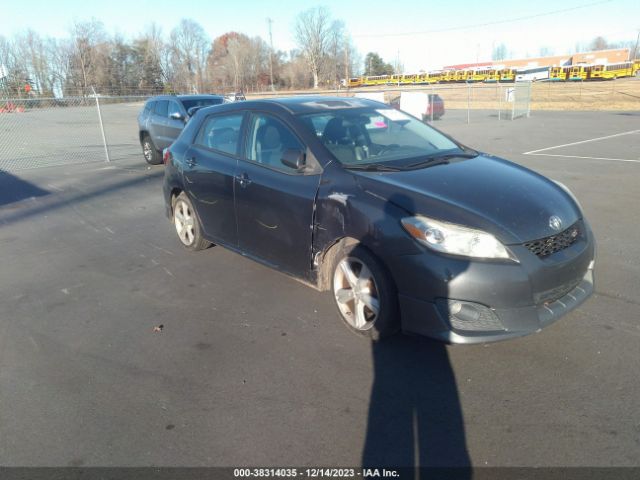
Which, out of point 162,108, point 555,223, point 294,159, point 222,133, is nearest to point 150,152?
point 162,108

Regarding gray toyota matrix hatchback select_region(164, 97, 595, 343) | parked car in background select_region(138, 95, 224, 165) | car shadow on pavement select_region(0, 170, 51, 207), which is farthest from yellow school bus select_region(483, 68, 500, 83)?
gray toyota matrix hatchback select_region(164, 97, 595, 343)

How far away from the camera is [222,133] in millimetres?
4949

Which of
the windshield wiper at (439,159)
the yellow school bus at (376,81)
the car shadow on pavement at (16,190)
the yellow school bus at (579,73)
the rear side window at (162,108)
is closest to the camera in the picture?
the windshield wiper at (439,159)

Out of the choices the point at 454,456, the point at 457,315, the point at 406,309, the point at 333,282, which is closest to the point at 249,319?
the point at 333,282

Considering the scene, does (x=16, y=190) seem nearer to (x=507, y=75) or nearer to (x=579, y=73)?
(x=579, y=73)

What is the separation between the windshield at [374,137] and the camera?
4.02 meters

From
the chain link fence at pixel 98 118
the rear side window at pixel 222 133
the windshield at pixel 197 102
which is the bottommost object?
the chain link fence at pixel 98 118

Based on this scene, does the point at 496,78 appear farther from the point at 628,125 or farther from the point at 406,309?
the point at 406,309

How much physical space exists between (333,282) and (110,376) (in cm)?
169

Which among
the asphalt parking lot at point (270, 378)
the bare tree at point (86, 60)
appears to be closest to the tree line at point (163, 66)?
the bare tree at point (86, 60)

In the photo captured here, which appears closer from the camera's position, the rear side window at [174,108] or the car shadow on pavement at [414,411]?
the car shadow on pavement at [414,411]

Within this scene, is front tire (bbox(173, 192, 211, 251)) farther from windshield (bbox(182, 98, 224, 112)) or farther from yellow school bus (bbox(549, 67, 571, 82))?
yellow school bus (bbox(549, 67, 571, 82))

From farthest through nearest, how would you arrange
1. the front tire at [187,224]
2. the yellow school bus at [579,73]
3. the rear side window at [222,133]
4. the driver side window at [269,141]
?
the yellow school bus at [579,73], the front tire at [187,224], the rear side window at [222,133], the driver side window at [269,141]

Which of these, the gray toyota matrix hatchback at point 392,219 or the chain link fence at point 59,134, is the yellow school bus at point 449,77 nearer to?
the chain link fence at point 59,134
